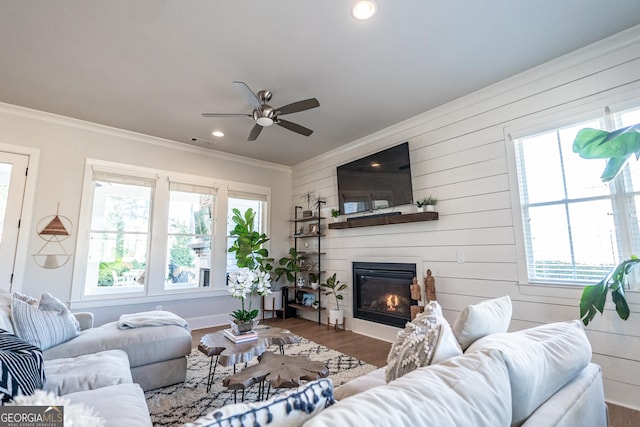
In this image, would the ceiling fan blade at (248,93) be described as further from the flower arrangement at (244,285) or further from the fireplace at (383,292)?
the fireplace at (383,292)

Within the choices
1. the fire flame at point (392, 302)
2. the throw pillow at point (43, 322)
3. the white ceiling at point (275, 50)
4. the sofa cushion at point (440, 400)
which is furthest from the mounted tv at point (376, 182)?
the throw pillow at point (43, 322)

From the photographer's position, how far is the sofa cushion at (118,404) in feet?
4.14

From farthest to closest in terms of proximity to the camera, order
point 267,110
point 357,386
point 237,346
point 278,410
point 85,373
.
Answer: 1. point 267,110
2. point 237,346
3. point 85,373
4. point 357,386
5. point 278,410

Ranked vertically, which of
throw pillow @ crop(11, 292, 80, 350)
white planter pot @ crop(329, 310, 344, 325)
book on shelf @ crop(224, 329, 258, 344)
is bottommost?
white planter pot @ crop(329, 310, 344, 325)

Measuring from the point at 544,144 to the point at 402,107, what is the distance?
1.54 meters

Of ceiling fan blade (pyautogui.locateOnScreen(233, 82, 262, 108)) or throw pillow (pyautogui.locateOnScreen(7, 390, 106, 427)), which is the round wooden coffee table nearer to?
throw pillow (pyautogui.locateOnScreen(7, 390, 106, 427))

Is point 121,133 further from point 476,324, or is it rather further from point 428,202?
point 476,324

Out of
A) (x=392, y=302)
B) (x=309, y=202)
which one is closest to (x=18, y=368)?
(x=392, y=302)

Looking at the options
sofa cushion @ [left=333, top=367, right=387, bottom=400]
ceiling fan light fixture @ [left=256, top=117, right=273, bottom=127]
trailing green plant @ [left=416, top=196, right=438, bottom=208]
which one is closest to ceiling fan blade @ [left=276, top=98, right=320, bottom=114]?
ceiling fan light fixture @ [left=256, top=117, right=273, bottom=127]

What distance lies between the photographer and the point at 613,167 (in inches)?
83.6

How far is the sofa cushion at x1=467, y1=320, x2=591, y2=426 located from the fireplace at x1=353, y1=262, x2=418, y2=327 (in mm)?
2479

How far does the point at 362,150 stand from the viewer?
4633 millimetres

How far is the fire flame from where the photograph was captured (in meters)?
3.93

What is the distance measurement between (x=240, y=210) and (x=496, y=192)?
4.06 meters
